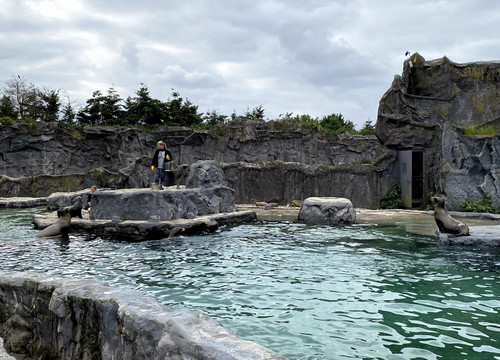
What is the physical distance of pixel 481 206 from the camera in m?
14.1

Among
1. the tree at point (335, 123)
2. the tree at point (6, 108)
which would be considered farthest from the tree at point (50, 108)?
the tree at point (335, 123)

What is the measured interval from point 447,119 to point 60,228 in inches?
525

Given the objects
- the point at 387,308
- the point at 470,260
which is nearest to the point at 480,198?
the point at 470,260

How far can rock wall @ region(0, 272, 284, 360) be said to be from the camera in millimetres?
2678

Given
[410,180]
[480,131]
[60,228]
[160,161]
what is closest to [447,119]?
[480,131]

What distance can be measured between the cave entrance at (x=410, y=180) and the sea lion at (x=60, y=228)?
436 inches

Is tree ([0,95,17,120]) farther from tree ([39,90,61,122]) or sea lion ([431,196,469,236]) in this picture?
sea lion ([431,196,469,236])

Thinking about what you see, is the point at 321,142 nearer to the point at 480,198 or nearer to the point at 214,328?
the point at 480,198

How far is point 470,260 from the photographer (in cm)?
766

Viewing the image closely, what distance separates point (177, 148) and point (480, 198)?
18499mm

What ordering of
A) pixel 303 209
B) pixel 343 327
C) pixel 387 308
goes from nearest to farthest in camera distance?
pixel 343 327
pixel 387 308
pixel 303 209

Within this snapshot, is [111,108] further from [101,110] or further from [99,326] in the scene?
[99,326]

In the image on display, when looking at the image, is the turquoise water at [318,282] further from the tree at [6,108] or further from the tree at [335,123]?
the tree at [6,108]

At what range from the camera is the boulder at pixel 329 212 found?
41.2 ft
